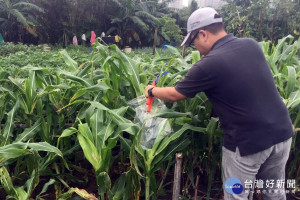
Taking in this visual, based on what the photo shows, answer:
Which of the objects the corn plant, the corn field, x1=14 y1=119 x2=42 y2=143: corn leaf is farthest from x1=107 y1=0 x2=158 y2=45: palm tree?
x1=14 y1=119 x2=42 y2=143: corn leaf

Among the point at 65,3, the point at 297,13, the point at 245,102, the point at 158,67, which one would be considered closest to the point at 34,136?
the point at 158,67

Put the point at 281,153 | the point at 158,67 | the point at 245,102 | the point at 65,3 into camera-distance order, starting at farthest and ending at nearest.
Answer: the point at 65,3 → the point at 158,67 → the point at 281,153 → the point at 245,102

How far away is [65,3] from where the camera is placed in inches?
748

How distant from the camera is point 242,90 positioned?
1.84 metres

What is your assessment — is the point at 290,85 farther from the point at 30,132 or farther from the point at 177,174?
the point at 30,132

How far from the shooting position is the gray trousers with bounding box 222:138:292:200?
1.95m

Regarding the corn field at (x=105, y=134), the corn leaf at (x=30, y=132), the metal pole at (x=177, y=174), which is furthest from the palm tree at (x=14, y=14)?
the metal pole at (x=177, y=174)

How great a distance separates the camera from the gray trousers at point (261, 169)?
195 centimetres

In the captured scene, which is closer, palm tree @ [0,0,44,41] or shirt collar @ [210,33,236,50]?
shirt collar @ [210,33,236,50]

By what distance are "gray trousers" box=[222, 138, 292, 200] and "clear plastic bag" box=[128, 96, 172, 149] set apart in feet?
1.49

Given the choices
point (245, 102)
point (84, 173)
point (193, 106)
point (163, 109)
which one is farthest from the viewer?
point (84, 173)

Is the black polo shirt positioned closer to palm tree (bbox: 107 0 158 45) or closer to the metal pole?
the metal pole

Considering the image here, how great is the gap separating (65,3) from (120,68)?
18.1 meters

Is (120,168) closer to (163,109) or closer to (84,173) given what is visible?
(84,173)
